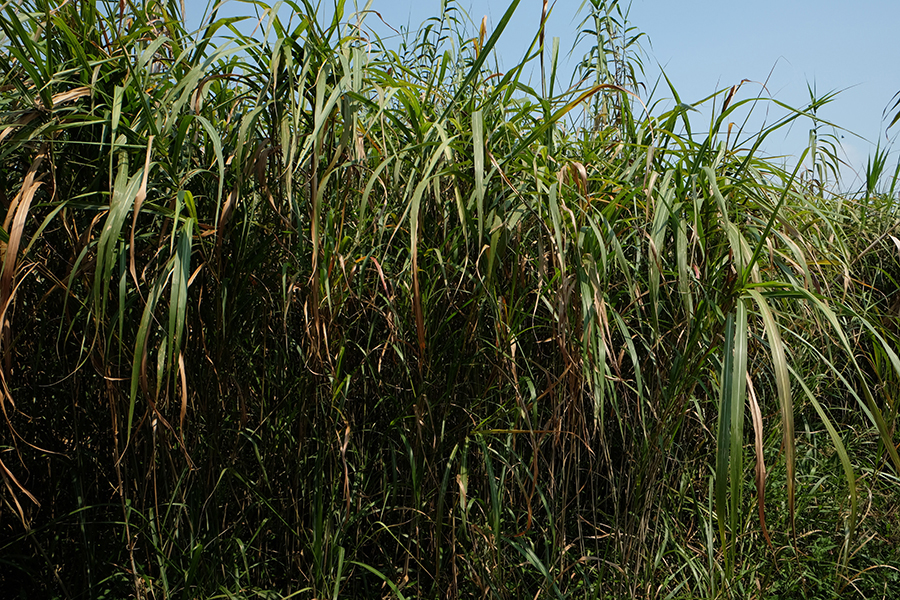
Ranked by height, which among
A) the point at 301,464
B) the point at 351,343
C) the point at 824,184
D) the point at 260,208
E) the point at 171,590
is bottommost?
the point at 171,590

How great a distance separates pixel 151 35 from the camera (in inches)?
52.2

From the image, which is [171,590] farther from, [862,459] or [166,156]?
[862,459]

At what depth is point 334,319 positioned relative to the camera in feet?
3.88

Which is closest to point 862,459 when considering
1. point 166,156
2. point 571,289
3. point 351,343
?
point 571,289

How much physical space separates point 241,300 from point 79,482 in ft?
Result: 1.65

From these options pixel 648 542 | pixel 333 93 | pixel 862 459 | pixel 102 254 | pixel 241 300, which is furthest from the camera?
pixel 862 459

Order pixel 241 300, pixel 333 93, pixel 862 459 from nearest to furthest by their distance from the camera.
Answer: pixel 333 93, pixel 241 300, pixel 862 459

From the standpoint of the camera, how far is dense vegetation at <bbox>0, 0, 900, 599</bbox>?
1.13m

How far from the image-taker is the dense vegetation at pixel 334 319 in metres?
1.13

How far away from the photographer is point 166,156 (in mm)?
1110

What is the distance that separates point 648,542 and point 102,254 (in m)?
1.25

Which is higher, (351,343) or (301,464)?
(351,343)

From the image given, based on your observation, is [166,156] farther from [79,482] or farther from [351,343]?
[79,482]

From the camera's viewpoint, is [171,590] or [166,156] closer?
[166,156]
